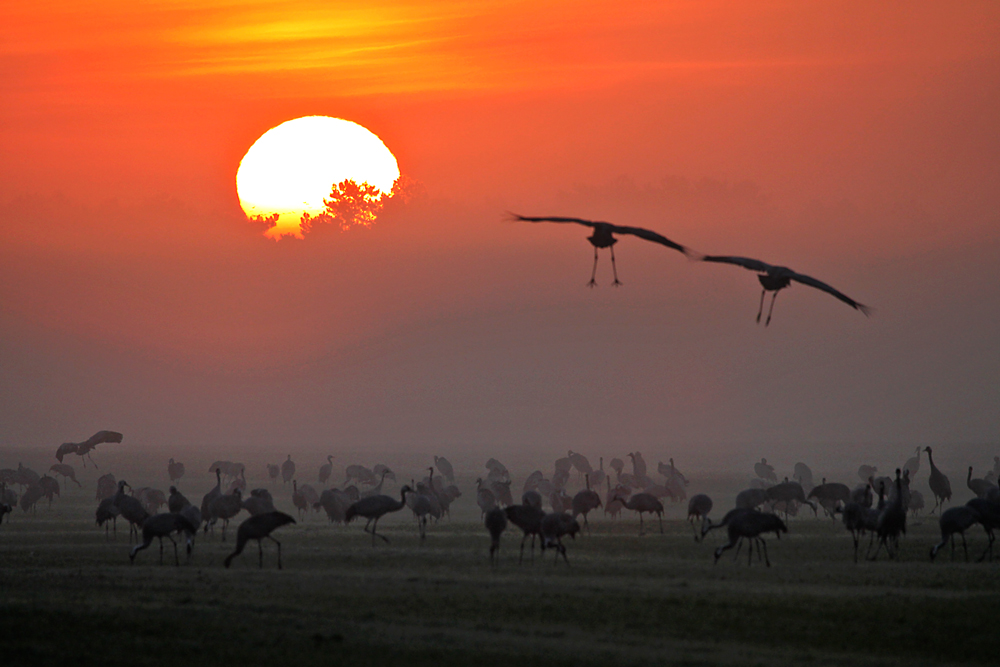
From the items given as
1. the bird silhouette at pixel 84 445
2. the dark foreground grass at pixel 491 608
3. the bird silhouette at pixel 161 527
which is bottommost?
the dark foreground grass at pixel 491 608

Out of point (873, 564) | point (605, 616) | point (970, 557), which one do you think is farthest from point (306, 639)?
point (970, 557)

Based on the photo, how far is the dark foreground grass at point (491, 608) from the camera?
14.9 metres

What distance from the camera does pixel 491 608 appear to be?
1803 centimetres

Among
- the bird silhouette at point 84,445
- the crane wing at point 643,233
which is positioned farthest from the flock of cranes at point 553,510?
the bird silhouette at point 84,445

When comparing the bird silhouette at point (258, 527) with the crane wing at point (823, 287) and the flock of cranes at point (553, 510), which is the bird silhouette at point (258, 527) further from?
the crane wing at point (823, 287)

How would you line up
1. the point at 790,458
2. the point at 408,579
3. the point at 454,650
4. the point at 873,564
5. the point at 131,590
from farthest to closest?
1. the point at 790,458
2. the point at 873,564
3. the point at 408,579
4. the point at 131,590
5. the point at 454,650

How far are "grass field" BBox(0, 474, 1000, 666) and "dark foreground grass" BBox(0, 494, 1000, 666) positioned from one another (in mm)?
43

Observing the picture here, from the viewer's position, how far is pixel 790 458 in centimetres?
13338

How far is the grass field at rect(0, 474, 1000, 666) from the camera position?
Answer: 1488cm

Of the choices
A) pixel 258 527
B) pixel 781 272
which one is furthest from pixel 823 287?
pixel 258 527

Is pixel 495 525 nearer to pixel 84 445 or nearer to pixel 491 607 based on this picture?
pixel 491 607

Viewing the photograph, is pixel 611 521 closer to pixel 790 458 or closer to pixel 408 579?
pixel 408 579

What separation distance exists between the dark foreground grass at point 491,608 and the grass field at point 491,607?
4 cm

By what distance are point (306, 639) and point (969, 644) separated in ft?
28.1
